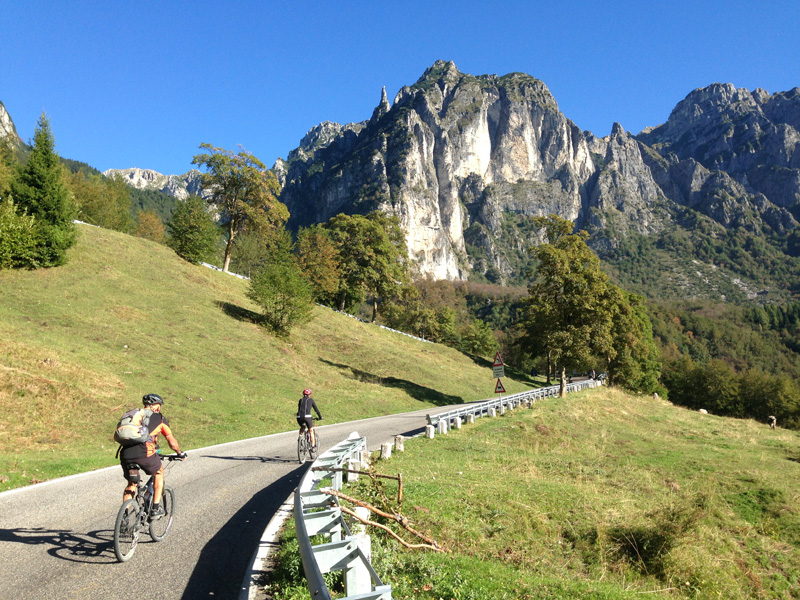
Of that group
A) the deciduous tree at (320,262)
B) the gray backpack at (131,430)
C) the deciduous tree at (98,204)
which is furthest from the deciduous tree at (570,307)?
the deciduous tree at (98,204)

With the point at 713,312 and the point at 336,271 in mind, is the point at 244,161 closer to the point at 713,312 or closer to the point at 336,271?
the point at 336,271

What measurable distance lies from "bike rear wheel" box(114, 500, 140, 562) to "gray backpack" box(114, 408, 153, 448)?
2.69 ft

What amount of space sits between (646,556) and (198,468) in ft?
33.1

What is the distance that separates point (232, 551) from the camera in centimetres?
627

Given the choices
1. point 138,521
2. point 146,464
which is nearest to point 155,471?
point 146,464

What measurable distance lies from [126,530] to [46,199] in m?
31.7

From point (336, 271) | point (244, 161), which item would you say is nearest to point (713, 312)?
point (336, 271)

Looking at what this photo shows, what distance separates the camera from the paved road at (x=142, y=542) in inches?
204

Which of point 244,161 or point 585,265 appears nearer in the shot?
point 585,265

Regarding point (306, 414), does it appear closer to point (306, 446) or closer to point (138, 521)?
point (306, 446)

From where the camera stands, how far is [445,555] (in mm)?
6410

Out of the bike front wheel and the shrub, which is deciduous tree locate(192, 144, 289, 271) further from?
the bike front wheel

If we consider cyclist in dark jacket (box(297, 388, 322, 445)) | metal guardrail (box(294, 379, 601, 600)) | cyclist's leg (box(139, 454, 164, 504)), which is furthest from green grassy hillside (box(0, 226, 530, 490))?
metal guardrail (box(294, 379, 601, 600))

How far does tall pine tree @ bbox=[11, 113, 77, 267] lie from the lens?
28.3 m
